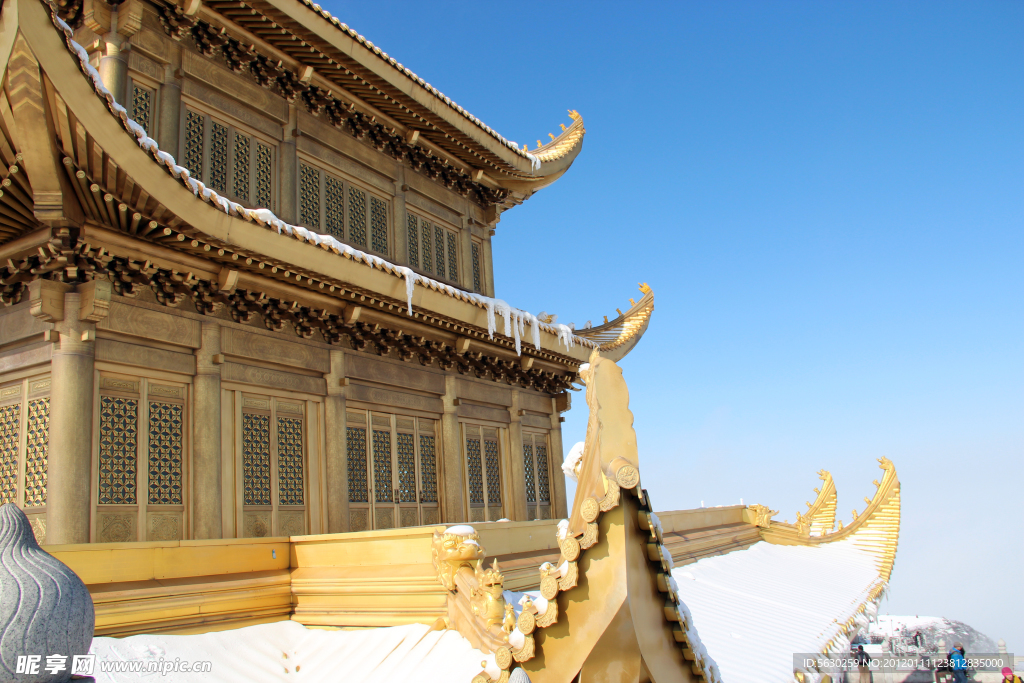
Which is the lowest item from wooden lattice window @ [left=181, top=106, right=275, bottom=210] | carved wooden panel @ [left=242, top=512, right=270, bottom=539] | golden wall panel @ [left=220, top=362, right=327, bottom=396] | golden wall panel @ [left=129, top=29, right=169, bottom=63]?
carved wooden panel @ [left=242, top=512, right=270, bottom=539]

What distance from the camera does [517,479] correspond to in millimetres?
11609

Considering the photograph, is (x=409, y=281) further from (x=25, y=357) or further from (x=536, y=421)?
(x=536, y=421)

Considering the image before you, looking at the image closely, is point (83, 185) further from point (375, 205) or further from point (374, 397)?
point (375, 205)

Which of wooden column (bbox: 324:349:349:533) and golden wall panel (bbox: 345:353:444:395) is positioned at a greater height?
golden wall panel (bbox: 345:353:444:395)

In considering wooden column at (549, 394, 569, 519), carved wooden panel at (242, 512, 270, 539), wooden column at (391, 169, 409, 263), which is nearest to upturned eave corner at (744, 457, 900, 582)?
wooden column at (549, 394, 569, 519)

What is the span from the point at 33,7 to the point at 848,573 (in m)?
13.5

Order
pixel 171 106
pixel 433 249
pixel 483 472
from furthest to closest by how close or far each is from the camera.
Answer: pixel 433 249 < pixel 483 472 < pixel 171 106

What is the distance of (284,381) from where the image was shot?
8.05 meters

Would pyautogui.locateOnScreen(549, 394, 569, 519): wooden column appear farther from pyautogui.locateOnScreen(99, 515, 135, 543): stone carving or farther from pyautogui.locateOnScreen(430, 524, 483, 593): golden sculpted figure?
pyautogui.locateOnScreen(99, 515, 135, 543): stone carving

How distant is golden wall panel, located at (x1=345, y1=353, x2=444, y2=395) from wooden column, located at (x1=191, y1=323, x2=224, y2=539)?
5.94ft

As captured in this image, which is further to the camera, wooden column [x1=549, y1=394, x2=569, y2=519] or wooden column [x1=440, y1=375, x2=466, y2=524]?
wooden column [x1=549, y1=394, x2=569, y2=519]

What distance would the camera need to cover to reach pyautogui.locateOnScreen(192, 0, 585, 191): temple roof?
28.3 feet

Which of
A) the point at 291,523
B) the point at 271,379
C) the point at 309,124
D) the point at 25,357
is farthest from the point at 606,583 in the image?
the point at 309,124

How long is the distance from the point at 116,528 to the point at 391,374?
3.81 m
